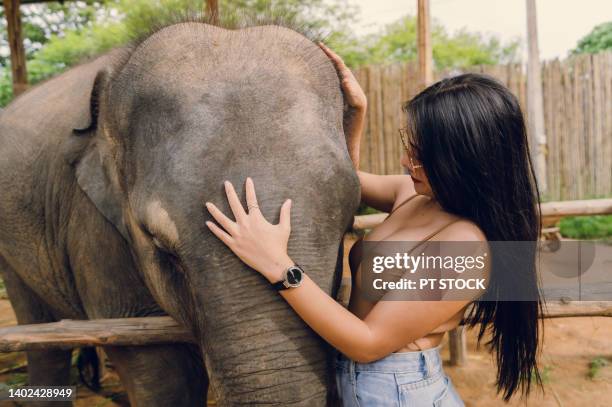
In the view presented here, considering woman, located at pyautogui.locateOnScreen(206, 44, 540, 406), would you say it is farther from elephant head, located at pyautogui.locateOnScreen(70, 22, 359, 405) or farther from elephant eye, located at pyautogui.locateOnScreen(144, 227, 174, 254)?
elephant eye, located at pyautogui.locateOnScreen(144, 227, 174, 254)

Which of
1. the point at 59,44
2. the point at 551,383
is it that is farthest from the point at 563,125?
the point at 59,44

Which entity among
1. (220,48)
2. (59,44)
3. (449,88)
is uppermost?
(59,44)

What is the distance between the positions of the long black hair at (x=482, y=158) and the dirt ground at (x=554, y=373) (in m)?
2.47

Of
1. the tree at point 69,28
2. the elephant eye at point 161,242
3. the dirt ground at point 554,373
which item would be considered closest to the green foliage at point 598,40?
the tree at point 69,28

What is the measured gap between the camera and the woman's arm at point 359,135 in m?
2.18

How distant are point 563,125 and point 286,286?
829cm

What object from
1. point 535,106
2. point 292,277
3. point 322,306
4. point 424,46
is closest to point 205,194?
point 292,277

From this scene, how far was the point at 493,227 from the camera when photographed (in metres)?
1.62

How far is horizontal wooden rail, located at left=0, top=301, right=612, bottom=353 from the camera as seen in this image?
7.39 feet

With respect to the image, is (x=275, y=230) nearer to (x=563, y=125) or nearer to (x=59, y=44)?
(x=563, y=125)

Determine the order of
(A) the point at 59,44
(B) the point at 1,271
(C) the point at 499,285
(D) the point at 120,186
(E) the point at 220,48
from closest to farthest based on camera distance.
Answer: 1. (C) the point at 499,285
2. (E) the point at 220,48
3. (D) the point at 120,186
4. (B) the point at 1,271
5. (A) the point at 59,44

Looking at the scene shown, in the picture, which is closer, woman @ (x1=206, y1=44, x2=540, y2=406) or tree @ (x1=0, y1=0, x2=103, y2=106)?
woman @ (x1=206, y1=44, x2=540, y2=406)

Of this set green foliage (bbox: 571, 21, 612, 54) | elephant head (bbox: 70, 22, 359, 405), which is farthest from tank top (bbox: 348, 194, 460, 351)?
green foliage (bbox: 571, 21, 612, 54)

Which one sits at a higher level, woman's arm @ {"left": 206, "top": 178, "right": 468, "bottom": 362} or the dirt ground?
woman's arm @ {"left": 206, "top": 178, "right": 468, "bottom": 362}
